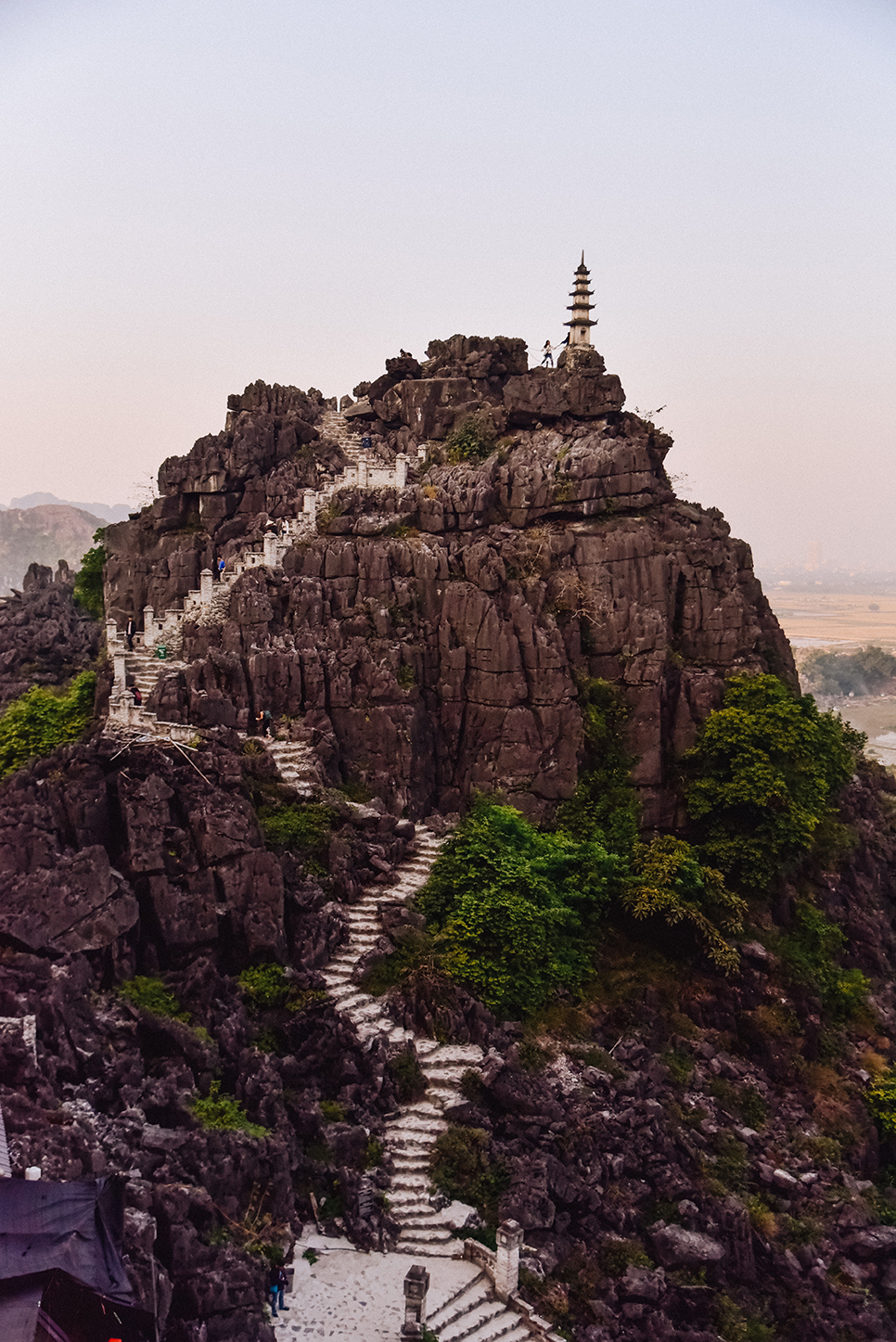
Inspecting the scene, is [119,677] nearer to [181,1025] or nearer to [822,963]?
[181,1025]

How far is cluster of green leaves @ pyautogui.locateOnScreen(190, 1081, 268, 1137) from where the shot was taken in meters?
22.0

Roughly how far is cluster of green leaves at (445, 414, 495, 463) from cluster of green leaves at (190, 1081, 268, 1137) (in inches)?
1019

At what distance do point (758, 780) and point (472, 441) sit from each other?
16970mm

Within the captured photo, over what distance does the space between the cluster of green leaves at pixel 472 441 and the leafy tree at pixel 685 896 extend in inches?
646

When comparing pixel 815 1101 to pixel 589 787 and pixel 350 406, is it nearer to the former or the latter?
pixel 589 787

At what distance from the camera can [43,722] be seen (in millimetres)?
32250

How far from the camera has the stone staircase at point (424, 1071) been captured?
23266 mm

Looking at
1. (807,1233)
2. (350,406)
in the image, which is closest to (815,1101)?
(807,1233)

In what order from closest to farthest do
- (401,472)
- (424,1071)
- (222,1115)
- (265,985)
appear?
(222,1115), (265,985), (424,1071), (401,472)

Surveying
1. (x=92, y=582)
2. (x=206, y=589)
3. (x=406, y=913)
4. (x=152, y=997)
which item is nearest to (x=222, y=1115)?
(x=152, y=997)

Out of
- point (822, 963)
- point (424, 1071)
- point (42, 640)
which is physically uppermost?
point (42, 640)

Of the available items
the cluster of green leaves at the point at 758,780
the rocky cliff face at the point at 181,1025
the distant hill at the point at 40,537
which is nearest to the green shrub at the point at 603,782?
the cluster of green leaves at the point at 758,780

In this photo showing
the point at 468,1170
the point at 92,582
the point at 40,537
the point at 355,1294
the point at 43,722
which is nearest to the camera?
the point at 355,1294

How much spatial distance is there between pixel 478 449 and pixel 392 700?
11.7 meters
